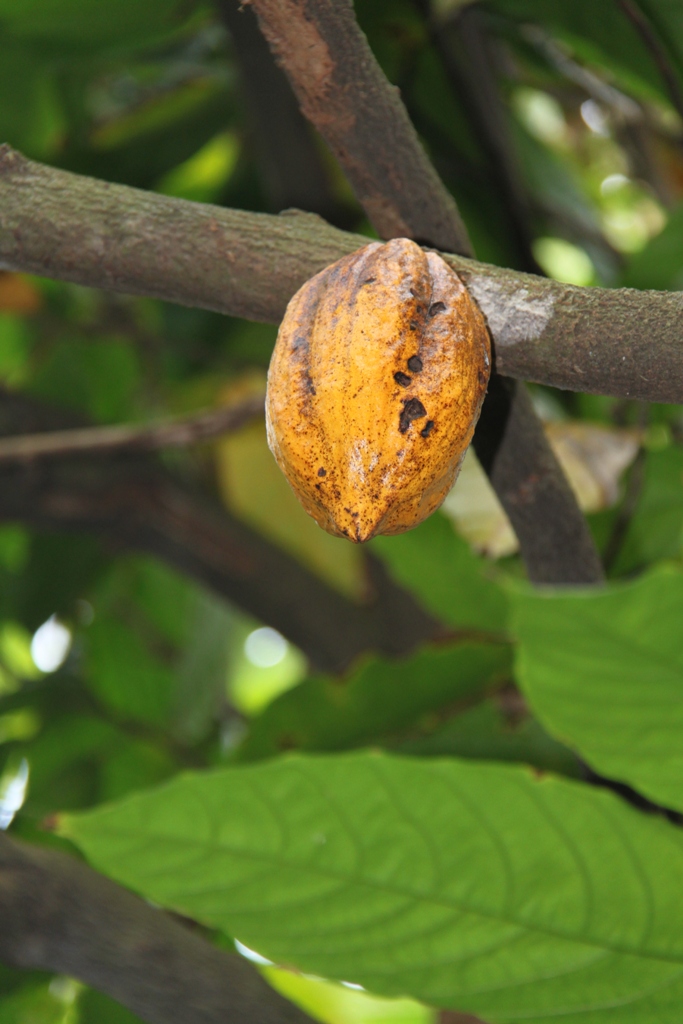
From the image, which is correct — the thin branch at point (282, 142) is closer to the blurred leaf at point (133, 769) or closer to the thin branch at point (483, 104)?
the thin branch at point (483, 104)

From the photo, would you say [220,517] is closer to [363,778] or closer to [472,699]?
[472,699]

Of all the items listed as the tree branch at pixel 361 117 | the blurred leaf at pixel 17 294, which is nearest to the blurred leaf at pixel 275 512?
the blurred leaf at pixel 17 294

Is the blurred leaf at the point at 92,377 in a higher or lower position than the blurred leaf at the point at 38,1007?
higher

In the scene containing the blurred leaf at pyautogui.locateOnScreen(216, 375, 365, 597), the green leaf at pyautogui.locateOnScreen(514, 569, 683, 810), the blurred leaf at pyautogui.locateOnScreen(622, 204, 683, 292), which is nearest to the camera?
the green leaf at pyautogui.locateOnScreen(514, 569, 683, 810)

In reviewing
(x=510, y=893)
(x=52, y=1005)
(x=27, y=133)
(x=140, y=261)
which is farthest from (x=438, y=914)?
(x=27, y=133)

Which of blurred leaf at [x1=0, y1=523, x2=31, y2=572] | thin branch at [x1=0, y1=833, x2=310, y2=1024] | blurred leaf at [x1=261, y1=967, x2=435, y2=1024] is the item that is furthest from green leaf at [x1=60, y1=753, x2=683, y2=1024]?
blurred leaf at [x1=0, y1=523, x2=31, y2=572]

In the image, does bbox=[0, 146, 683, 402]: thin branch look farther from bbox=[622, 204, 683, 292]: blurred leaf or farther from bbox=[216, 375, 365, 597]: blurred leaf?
bbox=[216, 375, 365, 597]: blurred leaf
